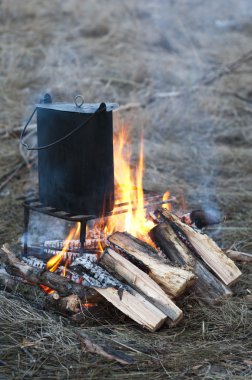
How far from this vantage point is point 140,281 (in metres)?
3.55

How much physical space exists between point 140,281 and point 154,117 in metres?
4.75

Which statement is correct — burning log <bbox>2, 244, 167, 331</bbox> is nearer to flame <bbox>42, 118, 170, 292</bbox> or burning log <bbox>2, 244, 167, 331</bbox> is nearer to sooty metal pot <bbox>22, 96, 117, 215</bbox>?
flame <bbox>42, 118, 170, 292</bbox>

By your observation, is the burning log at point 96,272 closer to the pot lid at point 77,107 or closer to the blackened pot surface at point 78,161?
the blackened pot surface at point 78,161

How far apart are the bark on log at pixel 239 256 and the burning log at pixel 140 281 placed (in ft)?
3.36

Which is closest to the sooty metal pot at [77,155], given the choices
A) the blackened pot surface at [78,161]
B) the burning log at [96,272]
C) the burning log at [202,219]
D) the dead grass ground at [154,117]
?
the blackened pot surface at [78,161]

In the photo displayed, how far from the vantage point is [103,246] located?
3.96m

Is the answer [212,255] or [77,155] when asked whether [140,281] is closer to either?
[212,255]

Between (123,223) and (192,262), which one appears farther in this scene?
(123,223)

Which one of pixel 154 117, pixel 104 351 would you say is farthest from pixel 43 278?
pixel 154 117

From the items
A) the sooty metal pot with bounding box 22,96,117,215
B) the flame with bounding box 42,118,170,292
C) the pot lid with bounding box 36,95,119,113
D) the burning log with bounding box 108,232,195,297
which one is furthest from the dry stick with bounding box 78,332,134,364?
the pot lid with bounding box 36,95,119,113

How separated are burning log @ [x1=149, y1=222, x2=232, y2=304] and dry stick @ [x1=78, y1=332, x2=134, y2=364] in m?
0.87

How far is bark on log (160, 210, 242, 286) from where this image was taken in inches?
152

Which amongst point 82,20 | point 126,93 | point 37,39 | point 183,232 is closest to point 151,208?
point 183,232

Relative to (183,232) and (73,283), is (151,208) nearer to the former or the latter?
(183,232)
